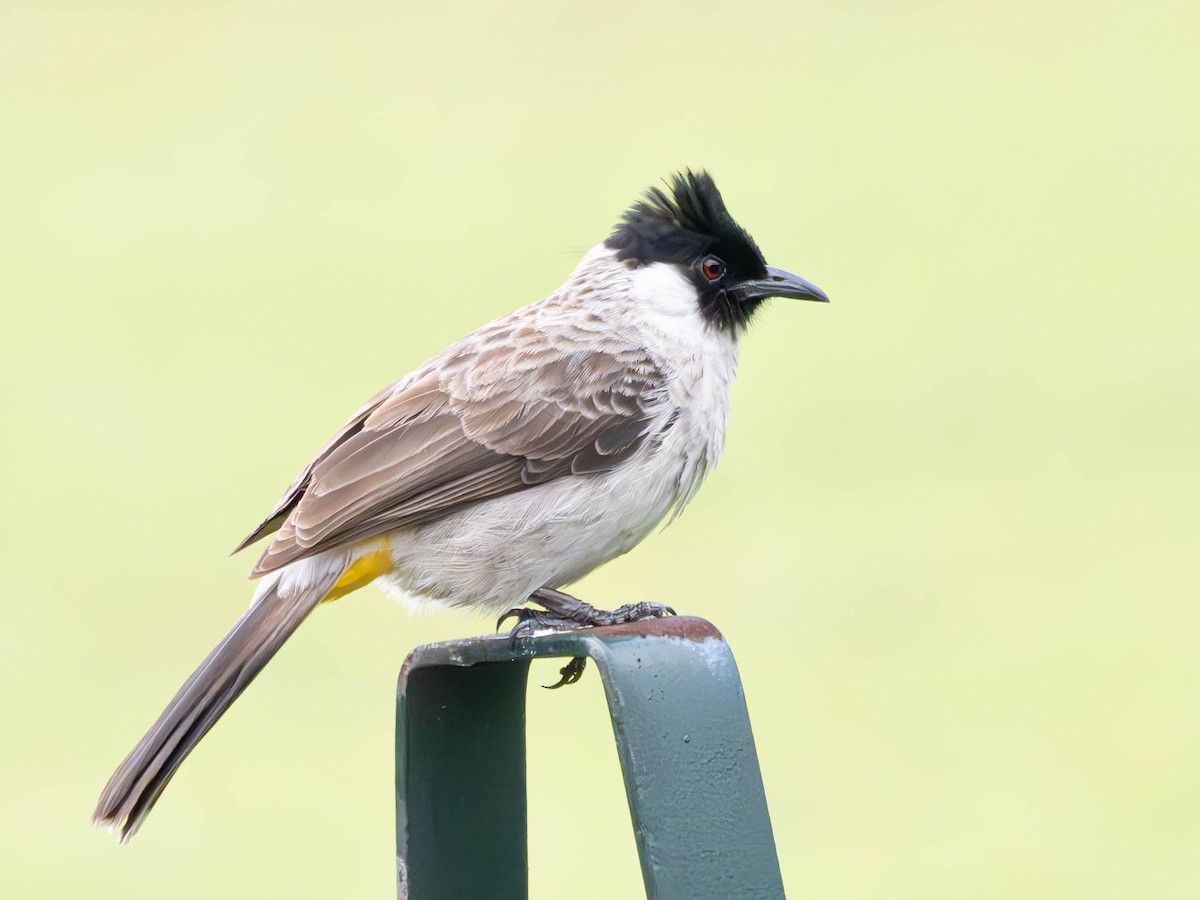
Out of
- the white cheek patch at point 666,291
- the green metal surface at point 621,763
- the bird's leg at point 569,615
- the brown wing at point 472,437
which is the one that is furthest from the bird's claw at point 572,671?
the white cheek patch at point 666,291

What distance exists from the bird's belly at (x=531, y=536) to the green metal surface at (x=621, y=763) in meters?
0.96

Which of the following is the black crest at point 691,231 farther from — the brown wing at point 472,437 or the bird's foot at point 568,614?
the bird's foot at point 568,614

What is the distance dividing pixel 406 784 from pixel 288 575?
103 cm

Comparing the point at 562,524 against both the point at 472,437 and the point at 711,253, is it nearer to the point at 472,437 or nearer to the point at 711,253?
the point at 472,437

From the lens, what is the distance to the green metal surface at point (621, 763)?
1.64m

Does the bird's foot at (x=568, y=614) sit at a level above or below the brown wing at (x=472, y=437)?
below

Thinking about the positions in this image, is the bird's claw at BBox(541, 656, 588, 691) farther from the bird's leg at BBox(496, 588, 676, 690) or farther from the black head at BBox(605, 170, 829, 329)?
the black head at BBox(605, 170, 829, 329)

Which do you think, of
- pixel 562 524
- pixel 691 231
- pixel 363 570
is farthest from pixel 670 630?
pixel 691 231

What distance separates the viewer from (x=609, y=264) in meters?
3.65

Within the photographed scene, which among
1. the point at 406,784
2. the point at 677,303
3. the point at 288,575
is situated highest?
the point at 677,303

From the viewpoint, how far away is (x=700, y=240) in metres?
3.54

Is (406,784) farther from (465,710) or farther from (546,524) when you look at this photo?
(546,524)

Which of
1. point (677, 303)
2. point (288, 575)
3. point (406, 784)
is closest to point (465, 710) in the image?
point (406, 784)

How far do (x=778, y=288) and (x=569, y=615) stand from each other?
1069 millimetres
